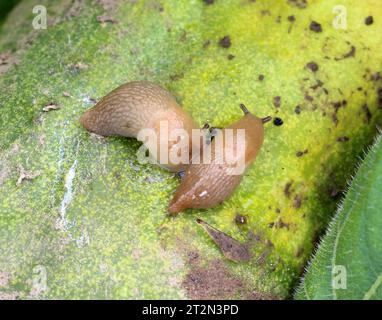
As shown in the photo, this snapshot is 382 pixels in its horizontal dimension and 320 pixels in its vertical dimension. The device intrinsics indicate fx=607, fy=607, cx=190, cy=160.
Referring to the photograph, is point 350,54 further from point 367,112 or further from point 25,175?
point 25,175

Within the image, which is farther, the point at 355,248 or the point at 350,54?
the point at 350,54

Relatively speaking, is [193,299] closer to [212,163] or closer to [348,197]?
[212,163]

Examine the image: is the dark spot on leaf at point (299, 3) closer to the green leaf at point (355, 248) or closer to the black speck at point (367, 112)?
the black speck at point (367, 112)

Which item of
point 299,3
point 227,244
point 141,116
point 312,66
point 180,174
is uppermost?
point 299,3

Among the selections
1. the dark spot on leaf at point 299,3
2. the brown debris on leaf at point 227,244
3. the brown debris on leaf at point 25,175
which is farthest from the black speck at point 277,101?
the brown debris on leaf at point 25,175

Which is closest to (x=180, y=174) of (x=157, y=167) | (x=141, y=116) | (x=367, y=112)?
(x=157, y=167)

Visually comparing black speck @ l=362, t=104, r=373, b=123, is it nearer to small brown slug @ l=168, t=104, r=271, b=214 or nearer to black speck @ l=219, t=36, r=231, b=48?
small brown slug @ l=168, t=104, r=271, b=214
